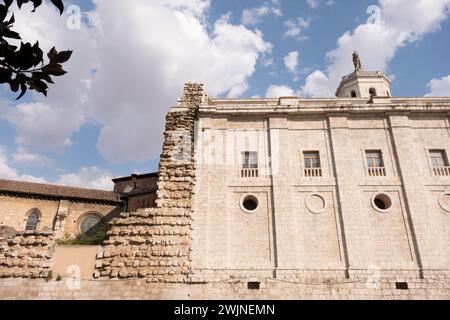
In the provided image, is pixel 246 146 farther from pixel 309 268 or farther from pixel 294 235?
pixel 309 268

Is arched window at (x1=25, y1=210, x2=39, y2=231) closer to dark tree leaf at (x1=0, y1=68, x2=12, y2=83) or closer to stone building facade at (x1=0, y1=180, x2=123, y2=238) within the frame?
stone building facade at (x1=0, y1=180, x2=123, y2=238)

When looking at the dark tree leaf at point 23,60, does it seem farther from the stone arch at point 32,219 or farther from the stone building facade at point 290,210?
the stone arch at point 32,219

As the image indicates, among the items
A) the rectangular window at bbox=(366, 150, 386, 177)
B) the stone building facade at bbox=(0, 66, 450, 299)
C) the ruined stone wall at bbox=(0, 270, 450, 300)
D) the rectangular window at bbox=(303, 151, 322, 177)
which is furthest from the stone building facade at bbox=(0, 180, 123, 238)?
the rectangular window at bbox=(366, 150, 386, 177)

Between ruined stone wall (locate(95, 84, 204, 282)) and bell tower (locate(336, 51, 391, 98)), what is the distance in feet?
50.2

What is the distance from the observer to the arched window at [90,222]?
24.7 meters

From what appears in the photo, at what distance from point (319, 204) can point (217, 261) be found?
5.45 meters

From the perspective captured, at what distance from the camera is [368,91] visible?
23312 mm

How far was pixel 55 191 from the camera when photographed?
2517 centimetres

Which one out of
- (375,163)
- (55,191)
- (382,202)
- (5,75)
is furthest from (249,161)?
(55,191)

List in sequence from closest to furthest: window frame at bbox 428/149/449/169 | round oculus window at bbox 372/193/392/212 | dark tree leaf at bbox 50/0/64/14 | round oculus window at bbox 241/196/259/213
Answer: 1. dark tree leaf at bbox 50/0/64/14
2. round oculus window at bbox 372/193/392/212
3. round oculus window at bbox 241/196/259/213
4. window frame at bbox 428/149/449/169

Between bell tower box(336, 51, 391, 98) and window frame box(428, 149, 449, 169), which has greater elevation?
bell tower box(336, 51, 391, 98)

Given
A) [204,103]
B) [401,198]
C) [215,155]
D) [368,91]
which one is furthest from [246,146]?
[368,91]

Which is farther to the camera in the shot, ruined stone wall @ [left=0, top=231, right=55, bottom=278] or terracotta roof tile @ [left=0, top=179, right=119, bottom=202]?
terracotta roof tile @ [left=0, top=179, right=119, bottom=202]

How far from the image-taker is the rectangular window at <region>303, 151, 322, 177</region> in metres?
14.9
